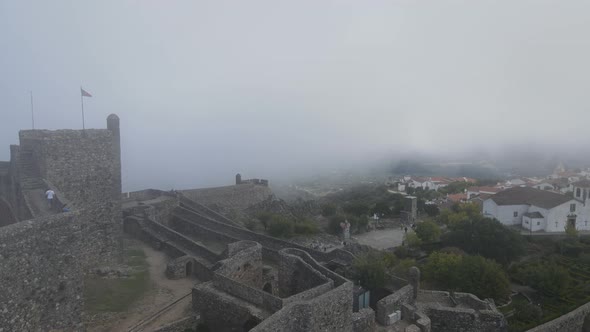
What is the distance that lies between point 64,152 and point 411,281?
13253 mm

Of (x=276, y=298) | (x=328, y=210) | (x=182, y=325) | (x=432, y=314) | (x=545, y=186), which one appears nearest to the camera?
(x=276, y=298)

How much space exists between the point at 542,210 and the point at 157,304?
1320 inches

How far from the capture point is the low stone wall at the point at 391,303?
14.9 meters

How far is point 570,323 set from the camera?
1945cm

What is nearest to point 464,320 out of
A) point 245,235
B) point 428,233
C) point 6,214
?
point 245,235

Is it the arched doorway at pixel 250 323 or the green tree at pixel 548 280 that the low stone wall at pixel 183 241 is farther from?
the green tree at pixel 548 280

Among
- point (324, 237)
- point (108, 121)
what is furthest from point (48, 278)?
point (324, 237)

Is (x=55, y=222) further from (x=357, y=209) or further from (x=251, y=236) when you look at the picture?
(x=357, y=209)

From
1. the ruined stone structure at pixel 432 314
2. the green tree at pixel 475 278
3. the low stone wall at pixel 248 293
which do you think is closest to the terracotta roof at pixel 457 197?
the green tree at pixel 475 278

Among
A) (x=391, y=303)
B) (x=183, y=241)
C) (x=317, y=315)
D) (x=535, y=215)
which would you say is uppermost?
(x=317, y=315)

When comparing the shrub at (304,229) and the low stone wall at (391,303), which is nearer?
the low stone wall at (391,303)

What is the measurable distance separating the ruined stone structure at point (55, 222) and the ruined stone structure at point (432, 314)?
999cm

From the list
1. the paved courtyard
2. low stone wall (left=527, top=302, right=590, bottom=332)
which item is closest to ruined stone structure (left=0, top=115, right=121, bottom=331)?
low stone wall (left=527, top=302, right=590, bottom=332)

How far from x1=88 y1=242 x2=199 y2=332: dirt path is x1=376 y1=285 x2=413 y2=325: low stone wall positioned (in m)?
6.31
